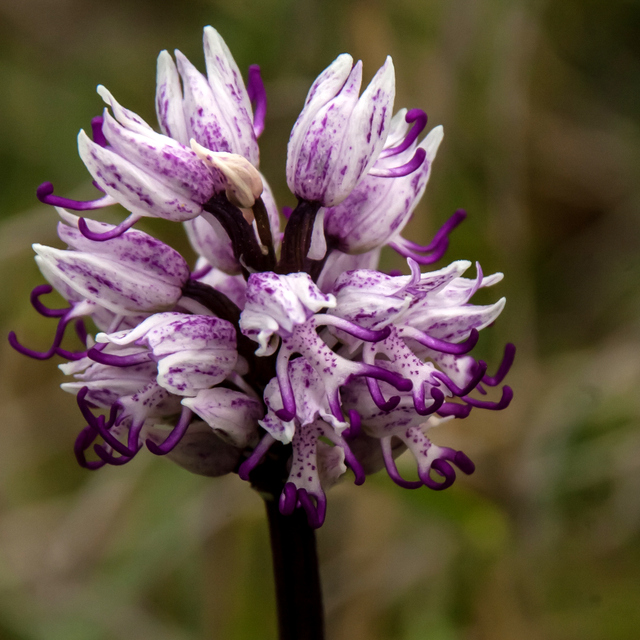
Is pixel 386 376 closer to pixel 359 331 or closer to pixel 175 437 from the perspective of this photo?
pixel 359 331

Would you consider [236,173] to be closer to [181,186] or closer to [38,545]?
[181,186]

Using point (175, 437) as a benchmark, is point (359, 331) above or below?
above

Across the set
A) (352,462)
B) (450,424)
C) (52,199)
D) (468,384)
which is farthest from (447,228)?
(450,424)

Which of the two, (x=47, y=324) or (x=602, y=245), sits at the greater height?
(x=602, y=245)

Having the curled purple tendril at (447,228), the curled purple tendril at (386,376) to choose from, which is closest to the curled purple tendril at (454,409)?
the curled purple tendril at (386,376)

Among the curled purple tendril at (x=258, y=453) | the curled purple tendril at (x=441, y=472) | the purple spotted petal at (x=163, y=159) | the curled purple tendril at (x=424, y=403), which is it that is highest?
the purple spotted petal at (x=163, y=159)

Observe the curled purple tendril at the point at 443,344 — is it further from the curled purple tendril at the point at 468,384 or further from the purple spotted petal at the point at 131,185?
the purple spotted petal at the point at 131,185

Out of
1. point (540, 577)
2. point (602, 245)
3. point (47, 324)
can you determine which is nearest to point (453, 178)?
point (602, 245)

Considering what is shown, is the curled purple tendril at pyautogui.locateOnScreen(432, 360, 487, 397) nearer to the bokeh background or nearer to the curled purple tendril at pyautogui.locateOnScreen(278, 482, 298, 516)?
the curled purple tendril at pyautogui.locateOnScreen(278, 482, 298, 516)
